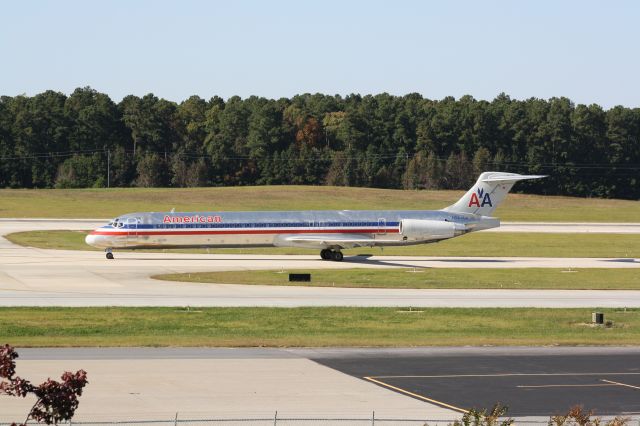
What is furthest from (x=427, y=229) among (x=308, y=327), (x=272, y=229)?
(x=308, y=327)

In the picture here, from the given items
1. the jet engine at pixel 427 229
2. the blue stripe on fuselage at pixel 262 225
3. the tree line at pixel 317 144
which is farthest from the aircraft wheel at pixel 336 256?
the tree line at pixel 317 144

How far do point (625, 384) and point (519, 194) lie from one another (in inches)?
5227

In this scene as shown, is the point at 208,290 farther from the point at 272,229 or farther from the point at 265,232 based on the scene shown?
the point at 272,229

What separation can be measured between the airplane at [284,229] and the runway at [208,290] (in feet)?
4.17

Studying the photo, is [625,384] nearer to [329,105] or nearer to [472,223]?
[472,223]

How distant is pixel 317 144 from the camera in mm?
179750

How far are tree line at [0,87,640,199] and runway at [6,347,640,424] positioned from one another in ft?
449

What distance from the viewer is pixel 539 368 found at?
99.9 feet

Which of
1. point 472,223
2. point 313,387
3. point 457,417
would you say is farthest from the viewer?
point 472,223

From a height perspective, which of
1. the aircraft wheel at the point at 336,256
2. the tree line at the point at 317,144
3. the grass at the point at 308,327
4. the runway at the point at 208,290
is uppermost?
the tree line at the point at 317,144

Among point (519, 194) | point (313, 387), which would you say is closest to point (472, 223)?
point (313, 387)

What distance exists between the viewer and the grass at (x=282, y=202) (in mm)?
130875

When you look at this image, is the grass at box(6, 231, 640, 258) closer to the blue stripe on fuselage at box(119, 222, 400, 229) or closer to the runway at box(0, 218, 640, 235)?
the runway at box(0, 218, 640, 235)

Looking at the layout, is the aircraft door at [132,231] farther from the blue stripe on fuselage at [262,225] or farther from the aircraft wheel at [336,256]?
the aircraft wheel at [336,256]
